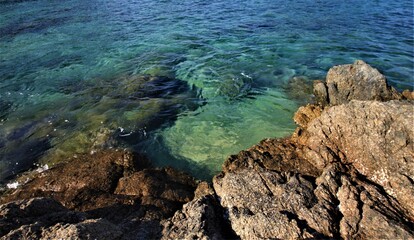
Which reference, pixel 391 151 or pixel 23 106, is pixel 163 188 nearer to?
pixel 391 151

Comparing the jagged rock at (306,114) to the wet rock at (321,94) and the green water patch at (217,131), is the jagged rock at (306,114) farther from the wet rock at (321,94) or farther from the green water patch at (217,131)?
the wet rock at (321,94)

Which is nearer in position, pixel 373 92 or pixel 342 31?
pixel 373 92

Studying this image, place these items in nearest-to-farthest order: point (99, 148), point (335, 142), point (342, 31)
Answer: point (335, 142), point (99, 148), point (342, 31)

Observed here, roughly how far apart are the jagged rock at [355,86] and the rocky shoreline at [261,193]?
3.29m

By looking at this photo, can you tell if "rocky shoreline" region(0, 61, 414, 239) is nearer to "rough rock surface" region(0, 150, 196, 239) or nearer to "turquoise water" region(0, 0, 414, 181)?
"rough rock surface" region(0, 150, 196, 239)

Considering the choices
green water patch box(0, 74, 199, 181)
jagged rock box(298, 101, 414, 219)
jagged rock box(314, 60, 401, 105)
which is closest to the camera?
jagged rock box(298, 101, 414, 219)

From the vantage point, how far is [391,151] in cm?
636

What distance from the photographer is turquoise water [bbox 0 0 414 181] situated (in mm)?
10055

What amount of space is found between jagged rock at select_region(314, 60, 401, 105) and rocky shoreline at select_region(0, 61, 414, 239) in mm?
3294

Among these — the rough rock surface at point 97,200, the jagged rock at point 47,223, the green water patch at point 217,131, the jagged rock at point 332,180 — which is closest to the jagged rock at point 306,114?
the green water patch at point 217,131

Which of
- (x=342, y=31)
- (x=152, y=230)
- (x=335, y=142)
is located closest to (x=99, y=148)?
(x=152, y=230)

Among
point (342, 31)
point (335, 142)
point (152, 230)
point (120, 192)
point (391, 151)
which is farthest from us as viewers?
point (342, 31)

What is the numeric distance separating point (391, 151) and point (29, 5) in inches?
1466

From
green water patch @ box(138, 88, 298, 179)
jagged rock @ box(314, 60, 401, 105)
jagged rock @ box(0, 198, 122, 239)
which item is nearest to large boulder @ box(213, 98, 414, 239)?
green water patch @ box(138, 88, 298, 179)
